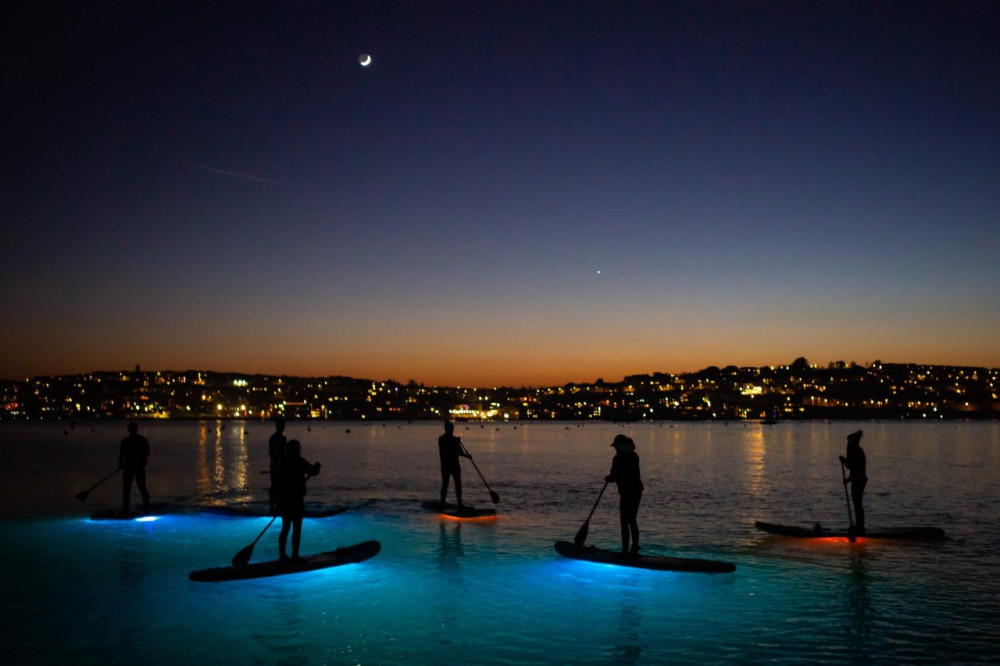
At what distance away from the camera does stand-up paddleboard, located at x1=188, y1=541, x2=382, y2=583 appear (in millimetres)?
12016

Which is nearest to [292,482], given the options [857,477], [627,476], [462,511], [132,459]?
[627,476]

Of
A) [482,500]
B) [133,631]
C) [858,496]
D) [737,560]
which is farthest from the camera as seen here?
[482,500]

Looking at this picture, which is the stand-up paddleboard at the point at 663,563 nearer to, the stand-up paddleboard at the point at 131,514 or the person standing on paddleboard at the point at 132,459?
the person standing on paddleboard at the point at 132,459

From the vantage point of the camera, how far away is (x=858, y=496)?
1638 centimetres

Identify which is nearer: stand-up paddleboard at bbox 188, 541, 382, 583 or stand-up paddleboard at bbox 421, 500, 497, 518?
stand-up paddleboard at bbox 188, 541, 382, 583

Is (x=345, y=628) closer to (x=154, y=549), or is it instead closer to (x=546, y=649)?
(x=546, y=649)

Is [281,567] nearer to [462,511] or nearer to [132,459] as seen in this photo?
[462,511]

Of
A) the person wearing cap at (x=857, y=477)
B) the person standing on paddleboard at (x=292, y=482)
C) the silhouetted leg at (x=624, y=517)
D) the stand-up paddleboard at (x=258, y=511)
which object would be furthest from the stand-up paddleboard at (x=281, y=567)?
the person wearing cap at (x=857, y=477)

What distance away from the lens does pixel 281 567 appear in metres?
12.4

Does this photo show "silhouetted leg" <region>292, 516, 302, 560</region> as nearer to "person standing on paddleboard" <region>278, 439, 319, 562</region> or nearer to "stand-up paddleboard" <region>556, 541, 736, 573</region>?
"person standing on paddleboard" <region>278, 439, 319, 562</region>

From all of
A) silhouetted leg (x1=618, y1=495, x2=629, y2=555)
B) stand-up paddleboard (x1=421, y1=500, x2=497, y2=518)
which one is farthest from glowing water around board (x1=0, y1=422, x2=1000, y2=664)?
silhouetted leg (x1=618, y1=495, x2=629, y2=555)

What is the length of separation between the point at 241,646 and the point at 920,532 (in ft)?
45.4

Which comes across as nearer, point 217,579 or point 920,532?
point 217,579

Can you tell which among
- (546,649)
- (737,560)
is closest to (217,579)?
(546,649)
